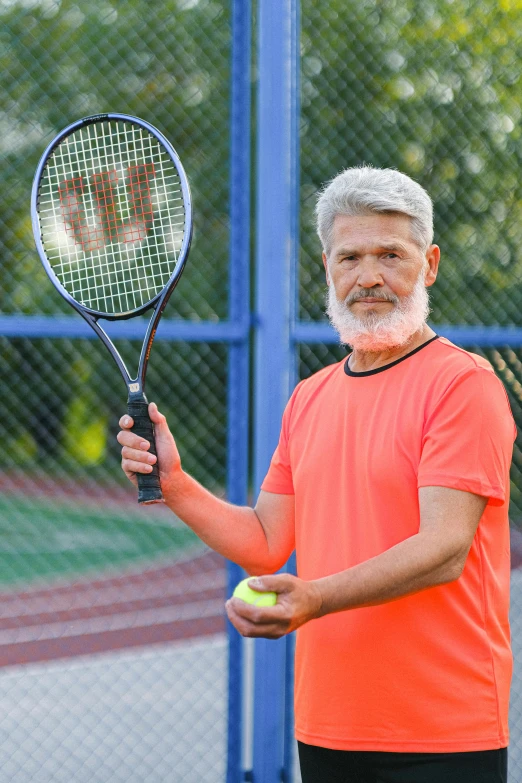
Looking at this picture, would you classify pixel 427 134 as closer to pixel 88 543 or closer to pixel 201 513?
pixel 201 513

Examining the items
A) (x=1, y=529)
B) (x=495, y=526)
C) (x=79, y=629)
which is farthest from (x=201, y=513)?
(x=1, y=529)

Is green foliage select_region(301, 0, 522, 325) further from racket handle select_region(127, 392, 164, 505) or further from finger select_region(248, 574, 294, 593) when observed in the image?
finger select_region(248, 574, 294, 593)

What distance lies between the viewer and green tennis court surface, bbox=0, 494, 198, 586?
11.5m

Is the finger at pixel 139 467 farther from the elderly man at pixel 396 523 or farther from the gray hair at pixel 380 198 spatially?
the gray hair at pixel 380 198

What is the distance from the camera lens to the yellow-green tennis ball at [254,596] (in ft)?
5.41

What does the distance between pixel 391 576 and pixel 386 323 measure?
1.92 feet

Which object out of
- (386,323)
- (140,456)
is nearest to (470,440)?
(386,323)

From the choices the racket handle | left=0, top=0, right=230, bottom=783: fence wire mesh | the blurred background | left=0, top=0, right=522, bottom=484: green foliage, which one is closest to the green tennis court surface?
left=0, top=0, right=230, bottom=783: fence wire mesh

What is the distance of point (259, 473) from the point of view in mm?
3385

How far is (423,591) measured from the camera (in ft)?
6.37

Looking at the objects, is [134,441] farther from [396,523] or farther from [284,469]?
[396,523]

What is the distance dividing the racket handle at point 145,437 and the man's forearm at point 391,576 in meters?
0.53

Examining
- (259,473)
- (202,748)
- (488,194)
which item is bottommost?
(202,748)

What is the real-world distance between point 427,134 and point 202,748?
3.08m
